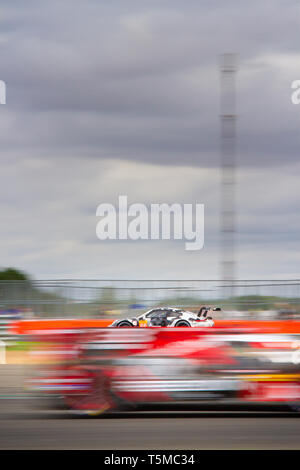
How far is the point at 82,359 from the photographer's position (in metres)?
8.52

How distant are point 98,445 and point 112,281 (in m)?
12.8

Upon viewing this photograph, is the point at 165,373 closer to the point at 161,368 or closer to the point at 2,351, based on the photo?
the point at 161,368

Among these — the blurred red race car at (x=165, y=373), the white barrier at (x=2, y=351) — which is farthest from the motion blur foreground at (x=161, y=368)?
the white barrier at (x=2, y=351)

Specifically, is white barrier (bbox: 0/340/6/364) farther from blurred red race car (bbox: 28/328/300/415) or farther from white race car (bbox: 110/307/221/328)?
blurred red race car (bbox: 28/328/300/415)

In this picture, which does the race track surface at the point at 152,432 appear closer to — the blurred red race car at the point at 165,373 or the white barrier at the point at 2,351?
the blurred red race car at the point at 165,373

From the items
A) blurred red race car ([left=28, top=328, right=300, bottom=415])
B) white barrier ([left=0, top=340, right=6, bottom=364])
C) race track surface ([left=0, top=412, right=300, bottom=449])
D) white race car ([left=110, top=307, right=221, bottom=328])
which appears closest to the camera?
race track surface ([left=0, top=412, right=300, bottom=449])

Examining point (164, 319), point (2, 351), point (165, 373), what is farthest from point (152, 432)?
point (164, 319)

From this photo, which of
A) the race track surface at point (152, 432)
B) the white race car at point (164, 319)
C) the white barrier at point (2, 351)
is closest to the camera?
the race track surface at point (152, 432)

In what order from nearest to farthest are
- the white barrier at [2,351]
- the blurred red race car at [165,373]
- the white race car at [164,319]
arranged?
the blurred red race car at [165,373], the white barrier at [2,351], the white race car at [164,319]

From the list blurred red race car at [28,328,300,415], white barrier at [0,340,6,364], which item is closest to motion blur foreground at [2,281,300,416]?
blurred red race car at [28,328,300,415]

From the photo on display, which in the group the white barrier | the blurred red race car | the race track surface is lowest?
the white barrier

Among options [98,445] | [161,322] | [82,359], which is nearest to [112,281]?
[161,322]

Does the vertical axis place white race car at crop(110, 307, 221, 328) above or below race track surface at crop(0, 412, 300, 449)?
above
